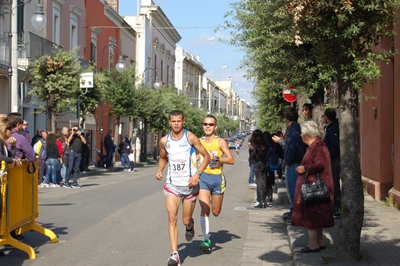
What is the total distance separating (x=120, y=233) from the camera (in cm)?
1062

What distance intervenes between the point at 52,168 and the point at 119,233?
10.5 meters

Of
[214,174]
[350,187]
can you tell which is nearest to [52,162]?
[214,174]

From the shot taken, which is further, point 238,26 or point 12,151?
point 238,26

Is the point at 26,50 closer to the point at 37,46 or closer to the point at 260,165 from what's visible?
the point at 37,46

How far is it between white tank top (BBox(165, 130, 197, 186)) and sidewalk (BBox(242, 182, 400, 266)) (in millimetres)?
1353

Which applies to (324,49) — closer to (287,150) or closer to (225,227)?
(287,150)

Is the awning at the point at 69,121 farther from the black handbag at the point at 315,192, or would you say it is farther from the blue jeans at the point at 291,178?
the black handbag at the point at 315,192

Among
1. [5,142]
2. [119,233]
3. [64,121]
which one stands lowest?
[119,233]

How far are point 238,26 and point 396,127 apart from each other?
180 inches

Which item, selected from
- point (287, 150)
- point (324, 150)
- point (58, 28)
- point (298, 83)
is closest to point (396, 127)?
point (298, 83)

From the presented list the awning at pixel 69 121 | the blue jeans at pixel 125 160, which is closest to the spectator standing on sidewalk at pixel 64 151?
the blue jeans at pixel 125 160

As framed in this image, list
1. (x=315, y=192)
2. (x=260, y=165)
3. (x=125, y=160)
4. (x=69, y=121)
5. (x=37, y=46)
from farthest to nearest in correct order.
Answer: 1. (x=69, y=121)
2. (x=125, y=160)
3. (x=37, y=46)
4. (x=260, y=165)
5. (x=315, y=192)

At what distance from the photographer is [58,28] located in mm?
34719

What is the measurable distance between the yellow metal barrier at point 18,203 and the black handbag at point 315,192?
11.4ft
